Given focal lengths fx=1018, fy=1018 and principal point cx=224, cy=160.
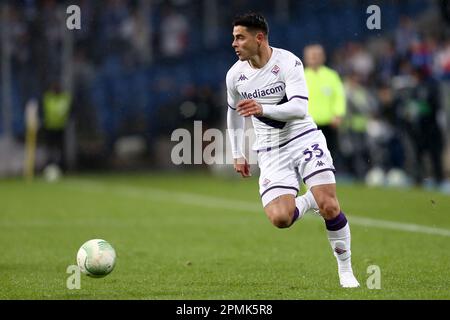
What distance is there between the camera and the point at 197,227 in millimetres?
13062

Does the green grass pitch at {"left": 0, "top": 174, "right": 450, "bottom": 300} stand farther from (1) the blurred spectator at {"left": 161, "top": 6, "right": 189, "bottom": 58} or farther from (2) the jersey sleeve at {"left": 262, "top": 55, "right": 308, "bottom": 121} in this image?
(1) the blurred spectator at {"left": 161, "top": 6, "right": 189, "bottom": 58}

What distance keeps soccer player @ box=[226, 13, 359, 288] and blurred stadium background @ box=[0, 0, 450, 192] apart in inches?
525

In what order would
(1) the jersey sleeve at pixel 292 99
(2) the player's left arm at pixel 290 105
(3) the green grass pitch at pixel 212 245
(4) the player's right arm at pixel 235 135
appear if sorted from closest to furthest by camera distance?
(2) the player's left arm at pixel 290 105 < (3) the green grass pitch at pixel 212 245 < (1) the jersey sleeve at pixel 292 99 < (4) the player's right arm at pixel 235 135

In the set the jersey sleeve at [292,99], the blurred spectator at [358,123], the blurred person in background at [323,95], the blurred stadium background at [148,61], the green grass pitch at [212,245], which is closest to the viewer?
the green grass pitch at [212,245]

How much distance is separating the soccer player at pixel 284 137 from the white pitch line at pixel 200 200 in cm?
377

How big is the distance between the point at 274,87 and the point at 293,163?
2.09 feet

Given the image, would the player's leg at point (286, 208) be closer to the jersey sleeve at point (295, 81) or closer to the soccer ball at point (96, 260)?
the jersey sleeve at point (295, 81)

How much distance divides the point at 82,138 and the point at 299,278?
62.7 feet

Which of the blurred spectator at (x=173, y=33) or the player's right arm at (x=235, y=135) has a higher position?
the blurred spectator at (x=173, y=33)

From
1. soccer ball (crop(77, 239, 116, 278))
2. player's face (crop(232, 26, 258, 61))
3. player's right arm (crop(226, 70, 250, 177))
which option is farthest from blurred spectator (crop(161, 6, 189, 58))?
Answer: soccer ball (crop(77, 239, 116, 278))

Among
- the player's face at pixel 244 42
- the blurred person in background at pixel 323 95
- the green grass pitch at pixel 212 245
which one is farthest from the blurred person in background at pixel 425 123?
the player's face at pixel 244 42

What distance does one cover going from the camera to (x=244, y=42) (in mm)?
7973

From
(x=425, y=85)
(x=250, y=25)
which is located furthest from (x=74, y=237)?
(x=425, y=85)

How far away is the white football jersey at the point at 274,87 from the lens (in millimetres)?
7949
